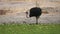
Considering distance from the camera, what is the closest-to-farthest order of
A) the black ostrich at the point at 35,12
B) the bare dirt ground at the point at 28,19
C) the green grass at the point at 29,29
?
the green grass at the point at 29,29 → the black ostrich at the point at 35,12 → the bare dirt ground at the point at 28,19

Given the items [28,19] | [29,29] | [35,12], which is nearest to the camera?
[29,29]

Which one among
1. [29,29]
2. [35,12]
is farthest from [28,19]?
[29,29]

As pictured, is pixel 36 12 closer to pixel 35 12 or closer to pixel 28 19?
pixel 35 12

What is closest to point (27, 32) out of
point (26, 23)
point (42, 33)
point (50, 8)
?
point (42, 33)

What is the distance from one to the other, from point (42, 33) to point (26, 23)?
0.46 metres

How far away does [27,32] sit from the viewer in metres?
1.84

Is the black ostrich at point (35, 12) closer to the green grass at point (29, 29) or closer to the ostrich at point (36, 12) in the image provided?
the ostrich at point (36, 12)

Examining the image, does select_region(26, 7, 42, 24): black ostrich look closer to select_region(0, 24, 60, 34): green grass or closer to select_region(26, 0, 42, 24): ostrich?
select_region(26, 0, 42, 24): ostrich

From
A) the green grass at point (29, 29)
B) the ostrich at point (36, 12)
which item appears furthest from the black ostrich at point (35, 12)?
the green grass at point (29, 29)

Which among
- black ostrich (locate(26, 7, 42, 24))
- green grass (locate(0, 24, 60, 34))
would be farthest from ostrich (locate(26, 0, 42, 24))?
green grass (locate(0, 24, 60, 34))

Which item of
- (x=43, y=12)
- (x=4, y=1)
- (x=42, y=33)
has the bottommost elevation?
(x=42, y=33)

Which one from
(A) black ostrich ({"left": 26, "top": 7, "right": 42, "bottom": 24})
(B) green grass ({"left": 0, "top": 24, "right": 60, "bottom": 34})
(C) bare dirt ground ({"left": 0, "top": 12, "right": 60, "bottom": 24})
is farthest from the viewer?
(C) bare dirt ground ({"left": 0, "top": 12, "right": 60, "bottom": 24})

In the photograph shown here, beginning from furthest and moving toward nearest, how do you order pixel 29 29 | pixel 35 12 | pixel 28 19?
pixel 28 19 → pixel 35 12 → pixel 29 29

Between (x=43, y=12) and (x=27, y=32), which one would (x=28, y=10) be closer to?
(x=43, y=12)
